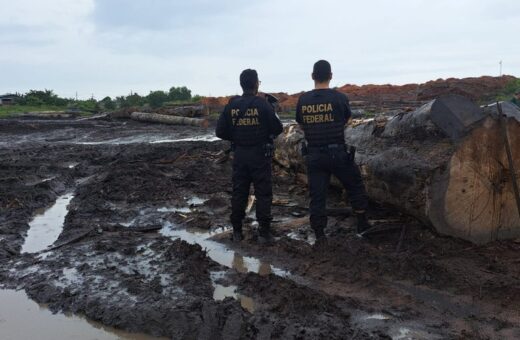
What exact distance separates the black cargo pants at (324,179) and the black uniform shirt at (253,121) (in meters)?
0.55

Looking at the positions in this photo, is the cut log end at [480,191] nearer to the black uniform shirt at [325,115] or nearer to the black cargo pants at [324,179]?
the black cargo pants at [324,179]

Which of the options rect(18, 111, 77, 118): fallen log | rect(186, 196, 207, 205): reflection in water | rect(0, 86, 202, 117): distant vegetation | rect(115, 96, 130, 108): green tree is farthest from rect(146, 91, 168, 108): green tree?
rect(186, 196, 207, 205): reflection in water

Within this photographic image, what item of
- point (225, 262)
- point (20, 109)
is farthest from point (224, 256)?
point (20, 109)

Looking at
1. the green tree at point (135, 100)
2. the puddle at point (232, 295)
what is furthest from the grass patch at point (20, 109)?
the puddle at point (232, 295)

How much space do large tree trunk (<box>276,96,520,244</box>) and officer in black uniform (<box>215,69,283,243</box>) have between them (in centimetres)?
138

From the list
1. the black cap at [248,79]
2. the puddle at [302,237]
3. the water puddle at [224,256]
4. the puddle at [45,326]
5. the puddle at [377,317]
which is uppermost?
the black cap at [248,79]

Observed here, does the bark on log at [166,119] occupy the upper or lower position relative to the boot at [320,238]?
upper

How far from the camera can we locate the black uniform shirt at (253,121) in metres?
5.84

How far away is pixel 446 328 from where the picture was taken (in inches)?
142

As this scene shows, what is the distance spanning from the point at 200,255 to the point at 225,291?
788 mm

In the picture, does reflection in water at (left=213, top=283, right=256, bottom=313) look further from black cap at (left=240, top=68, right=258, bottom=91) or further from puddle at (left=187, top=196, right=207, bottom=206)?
puddle at (left=187, top=196, right=207, bottom=206)

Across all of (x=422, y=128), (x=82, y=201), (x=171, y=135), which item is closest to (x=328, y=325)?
(x=422, y=128)

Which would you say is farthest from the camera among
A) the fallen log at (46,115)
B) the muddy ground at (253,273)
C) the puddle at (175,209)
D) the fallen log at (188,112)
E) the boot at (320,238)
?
the fallen log at (46,115)

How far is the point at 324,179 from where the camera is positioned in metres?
5.62
